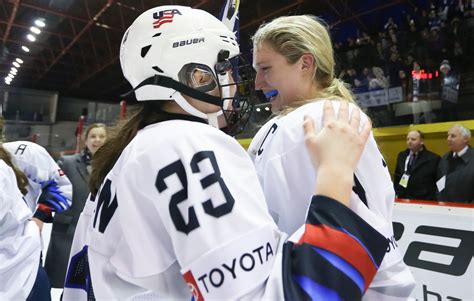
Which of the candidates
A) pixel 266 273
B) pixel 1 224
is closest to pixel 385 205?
pixel 266 273

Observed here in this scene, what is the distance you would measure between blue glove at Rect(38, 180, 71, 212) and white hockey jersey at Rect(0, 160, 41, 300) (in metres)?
1.06

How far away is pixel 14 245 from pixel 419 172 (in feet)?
15.1

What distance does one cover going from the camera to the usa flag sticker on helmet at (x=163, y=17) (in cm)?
91

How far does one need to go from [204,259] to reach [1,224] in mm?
1586

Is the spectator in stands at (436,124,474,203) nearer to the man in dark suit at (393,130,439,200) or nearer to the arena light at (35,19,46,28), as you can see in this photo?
the man in dark suit at (393,130,439,200)

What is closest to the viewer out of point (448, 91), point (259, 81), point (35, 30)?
point (259, 81)

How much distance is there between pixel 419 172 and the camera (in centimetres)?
485

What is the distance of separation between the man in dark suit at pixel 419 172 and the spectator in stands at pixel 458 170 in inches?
7.3

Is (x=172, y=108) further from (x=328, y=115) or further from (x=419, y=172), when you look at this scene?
(x=419, y=172)

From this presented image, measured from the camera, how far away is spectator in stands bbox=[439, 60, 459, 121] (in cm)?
633

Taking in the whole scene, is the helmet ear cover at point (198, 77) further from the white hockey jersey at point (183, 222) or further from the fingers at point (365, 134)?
the fingers at point (365, 134)

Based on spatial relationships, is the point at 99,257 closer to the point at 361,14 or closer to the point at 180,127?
the point at 180,127

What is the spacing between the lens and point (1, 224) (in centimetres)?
177

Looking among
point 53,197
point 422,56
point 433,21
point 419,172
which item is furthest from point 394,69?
point 53,197
